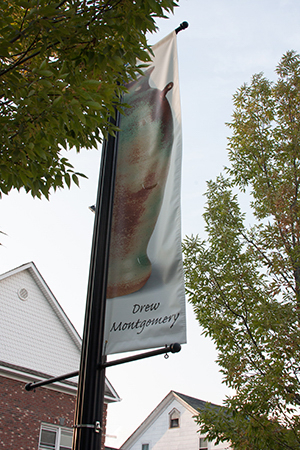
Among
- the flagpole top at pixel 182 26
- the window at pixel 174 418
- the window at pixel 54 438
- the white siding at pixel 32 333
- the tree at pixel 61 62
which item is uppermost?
the flagpole top at pixel 182 26

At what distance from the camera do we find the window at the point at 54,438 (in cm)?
1278

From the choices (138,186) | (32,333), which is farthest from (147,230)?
(32,333)

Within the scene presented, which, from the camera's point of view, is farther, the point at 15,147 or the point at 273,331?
the point at 273,331

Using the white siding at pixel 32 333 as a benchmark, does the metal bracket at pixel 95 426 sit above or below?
below

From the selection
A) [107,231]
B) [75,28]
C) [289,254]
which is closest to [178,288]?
[107,231]

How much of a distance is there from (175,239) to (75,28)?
197cm

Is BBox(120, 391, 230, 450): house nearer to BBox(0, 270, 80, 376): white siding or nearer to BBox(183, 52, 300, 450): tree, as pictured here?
BBox(0, 270, 80, 376): white siding

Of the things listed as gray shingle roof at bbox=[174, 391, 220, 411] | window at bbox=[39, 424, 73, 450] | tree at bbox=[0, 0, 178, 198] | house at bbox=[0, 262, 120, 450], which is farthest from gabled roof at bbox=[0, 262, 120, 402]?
gray shingle roof at bbox=[174, 391, 220, 411]

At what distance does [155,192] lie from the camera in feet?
13.4

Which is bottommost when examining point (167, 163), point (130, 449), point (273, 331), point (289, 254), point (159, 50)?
point (130, 449)

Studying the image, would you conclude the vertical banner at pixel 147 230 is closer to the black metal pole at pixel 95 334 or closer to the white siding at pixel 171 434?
the black metal pole at pixel 95 334

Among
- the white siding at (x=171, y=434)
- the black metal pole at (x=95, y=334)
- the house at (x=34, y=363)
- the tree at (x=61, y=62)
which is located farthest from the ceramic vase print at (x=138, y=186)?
the white siding at (x=171, y=434)

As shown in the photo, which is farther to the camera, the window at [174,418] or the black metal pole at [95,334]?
the window at [174,418]

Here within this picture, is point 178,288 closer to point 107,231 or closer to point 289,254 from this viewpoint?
point 107,231
